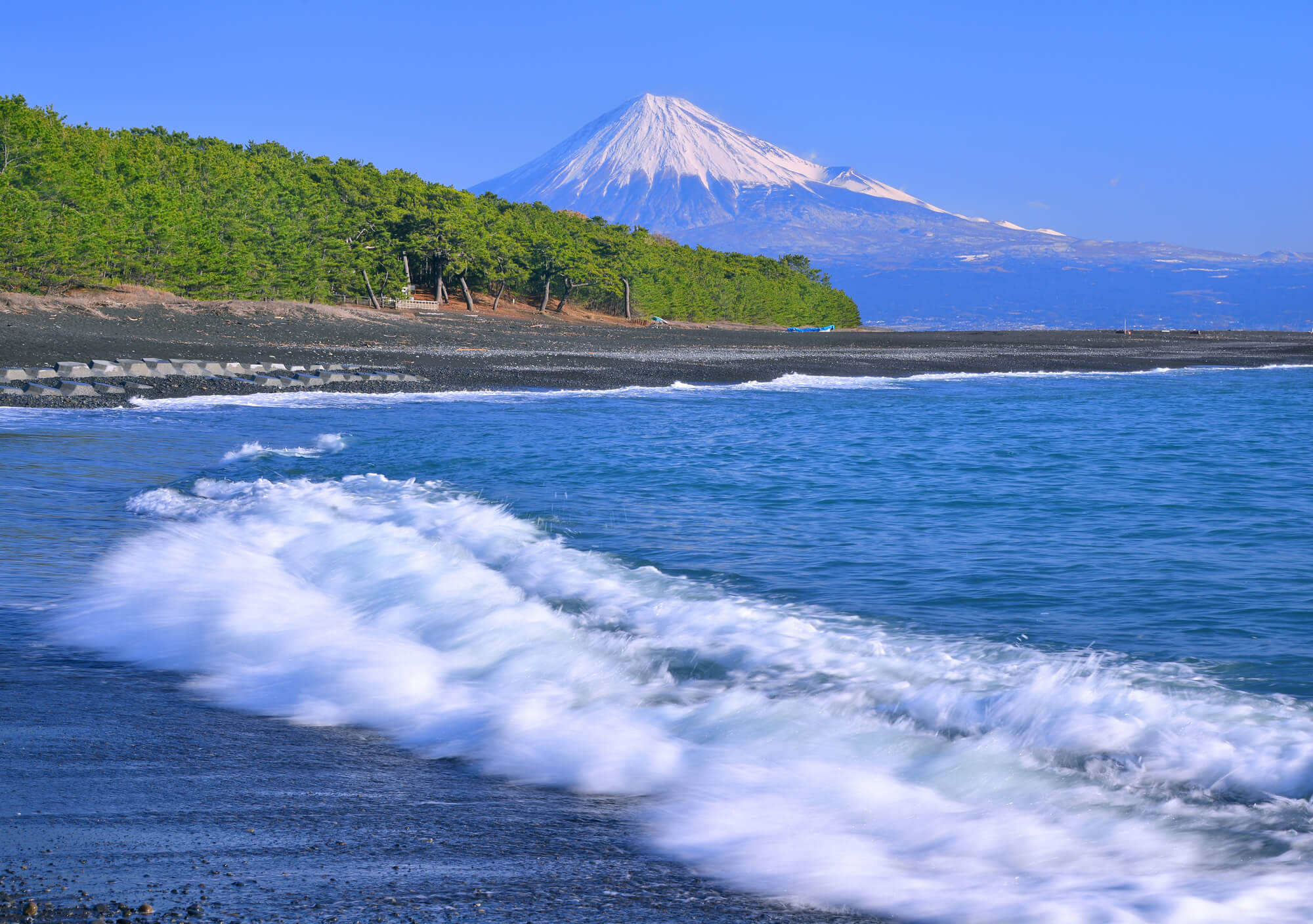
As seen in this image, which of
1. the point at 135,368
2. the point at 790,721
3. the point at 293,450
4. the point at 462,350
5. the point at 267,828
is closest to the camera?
the point at 267,828

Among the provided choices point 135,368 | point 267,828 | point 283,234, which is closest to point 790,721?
point 267,828

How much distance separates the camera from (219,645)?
682cm

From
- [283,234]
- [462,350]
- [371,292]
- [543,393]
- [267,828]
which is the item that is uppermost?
[283,234]

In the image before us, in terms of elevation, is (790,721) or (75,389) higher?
(75,389)

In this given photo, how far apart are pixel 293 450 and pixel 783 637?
474 inches

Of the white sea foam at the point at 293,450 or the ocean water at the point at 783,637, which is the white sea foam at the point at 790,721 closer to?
the ocean water at the point at 783,637

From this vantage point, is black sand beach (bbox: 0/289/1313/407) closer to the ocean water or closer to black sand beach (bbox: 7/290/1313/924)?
the ocean water

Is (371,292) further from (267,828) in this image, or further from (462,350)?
(267,828)

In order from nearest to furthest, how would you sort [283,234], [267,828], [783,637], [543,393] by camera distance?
[267,828], [783,637], [543,393], [283,234]

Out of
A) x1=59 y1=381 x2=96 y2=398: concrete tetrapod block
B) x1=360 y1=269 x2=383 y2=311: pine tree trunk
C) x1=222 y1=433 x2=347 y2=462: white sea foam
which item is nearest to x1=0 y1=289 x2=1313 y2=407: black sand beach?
x1=59 y1=381 x2=96 y2=398: concrete tetrapod block

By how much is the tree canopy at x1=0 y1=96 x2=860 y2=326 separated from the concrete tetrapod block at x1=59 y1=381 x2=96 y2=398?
22.5 metres

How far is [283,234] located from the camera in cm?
6197

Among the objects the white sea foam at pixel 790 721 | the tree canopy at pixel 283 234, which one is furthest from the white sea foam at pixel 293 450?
the tree canopy at pixel 283 234

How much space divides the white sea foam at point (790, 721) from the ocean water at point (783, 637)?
0.07ft
